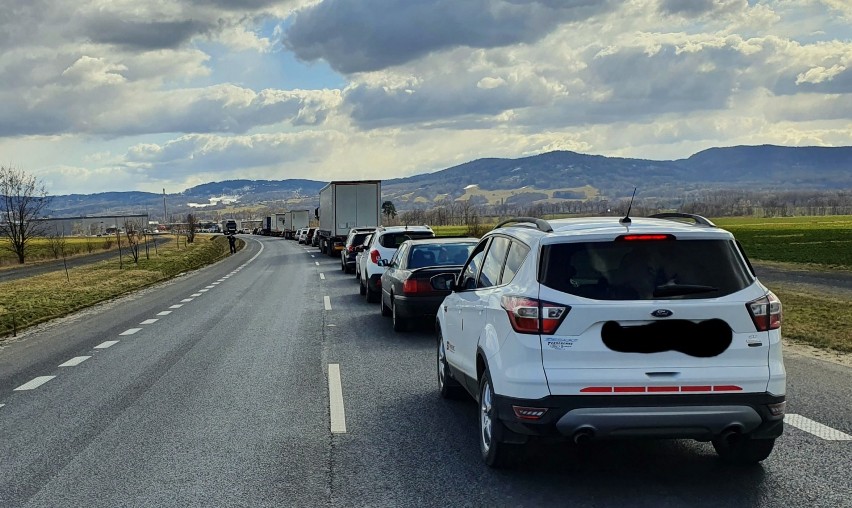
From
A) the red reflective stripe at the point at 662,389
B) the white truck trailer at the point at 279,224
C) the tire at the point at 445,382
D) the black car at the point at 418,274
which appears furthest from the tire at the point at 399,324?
the white truck trailer at the point at 279,224

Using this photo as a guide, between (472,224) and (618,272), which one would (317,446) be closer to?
(618,272)

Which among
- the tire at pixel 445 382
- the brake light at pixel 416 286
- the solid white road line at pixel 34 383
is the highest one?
the brake light at pixel 416 286

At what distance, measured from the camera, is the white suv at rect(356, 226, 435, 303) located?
66.2 ft

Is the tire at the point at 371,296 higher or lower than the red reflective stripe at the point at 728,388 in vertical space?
lower

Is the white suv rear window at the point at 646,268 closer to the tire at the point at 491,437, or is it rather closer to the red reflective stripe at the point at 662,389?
the red reflective stripe at the point at 662,389

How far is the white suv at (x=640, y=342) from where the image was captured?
208 inches

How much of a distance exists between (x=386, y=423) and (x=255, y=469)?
5.46 feet

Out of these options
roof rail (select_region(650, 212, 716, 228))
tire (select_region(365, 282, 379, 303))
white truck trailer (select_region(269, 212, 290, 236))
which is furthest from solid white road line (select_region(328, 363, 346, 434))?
white truck trailer (select_region(269, 212, 290, 236))

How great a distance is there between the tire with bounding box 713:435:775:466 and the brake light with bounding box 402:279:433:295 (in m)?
7.97

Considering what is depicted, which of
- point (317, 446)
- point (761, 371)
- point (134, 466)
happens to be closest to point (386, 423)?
point (317, 446)

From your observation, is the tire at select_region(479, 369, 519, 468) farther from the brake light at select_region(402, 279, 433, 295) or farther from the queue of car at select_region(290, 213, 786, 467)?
the brake light at select_region(402, 279, 433, 295)

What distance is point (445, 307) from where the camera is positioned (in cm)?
830

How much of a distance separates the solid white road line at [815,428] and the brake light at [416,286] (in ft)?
22.9

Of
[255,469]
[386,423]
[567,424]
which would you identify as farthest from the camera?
[386,423]
